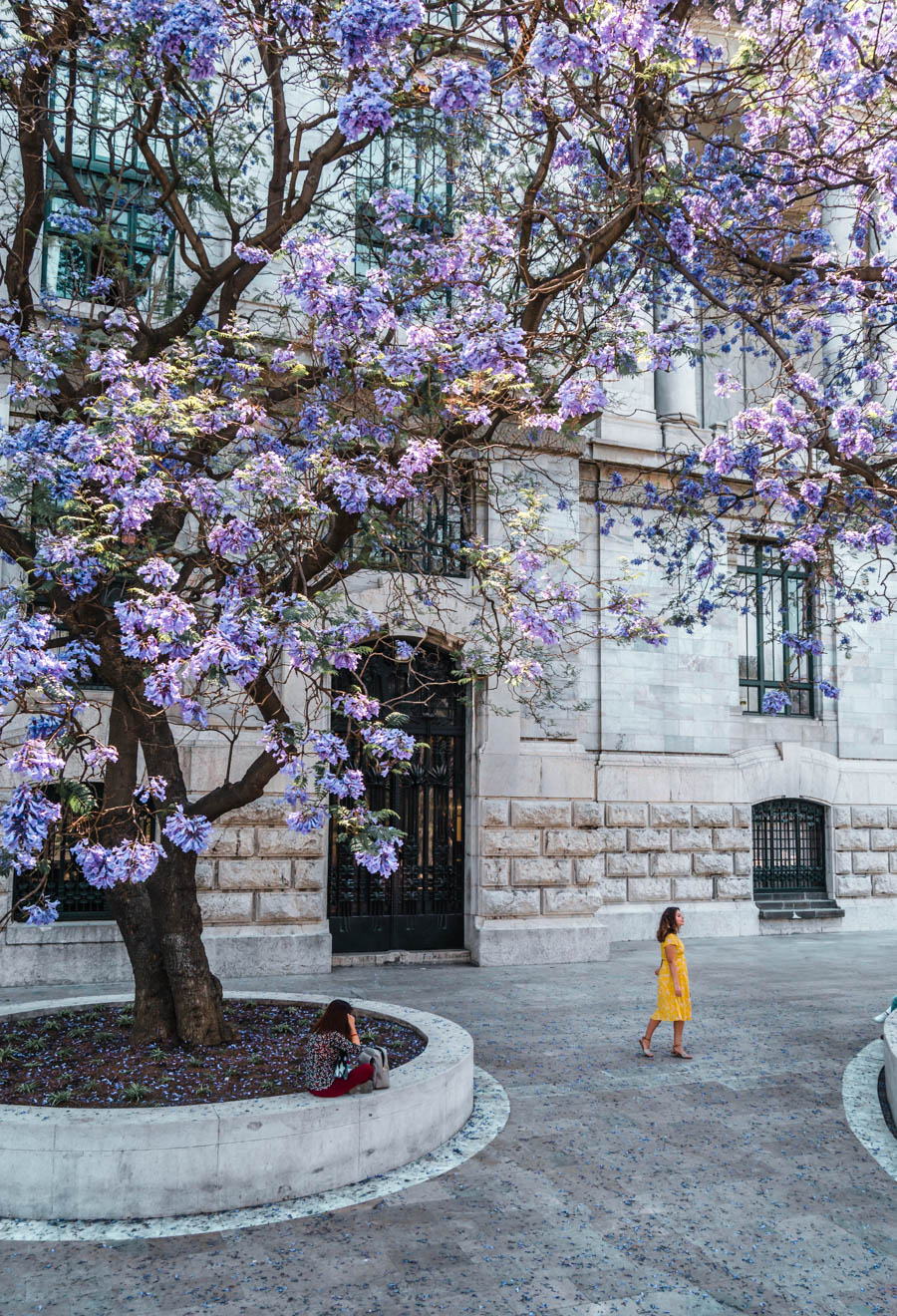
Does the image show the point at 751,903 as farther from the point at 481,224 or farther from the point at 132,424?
the point at 132,424

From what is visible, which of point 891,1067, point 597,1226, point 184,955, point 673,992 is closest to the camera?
point 597,1226

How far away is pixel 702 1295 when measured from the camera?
4695mm

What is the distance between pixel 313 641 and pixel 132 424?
1716 millimetres

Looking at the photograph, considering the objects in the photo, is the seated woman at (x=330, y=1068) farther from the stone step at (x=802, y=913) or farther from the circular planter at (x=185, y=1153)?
the stone step at (x=802, y=913)

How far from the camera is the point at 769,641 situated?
18500mm

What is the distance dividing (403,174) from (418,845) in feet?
30.5

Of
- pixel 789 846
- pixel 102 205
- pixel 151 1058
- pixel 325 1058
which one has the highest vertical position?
pixel 102 205

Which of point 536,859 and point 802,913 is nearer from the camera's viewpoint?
point 536,859

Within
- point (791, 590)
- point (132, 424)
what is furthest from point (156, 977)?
point (791, 590)

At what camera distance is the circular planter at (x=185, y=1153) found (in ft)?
17.8

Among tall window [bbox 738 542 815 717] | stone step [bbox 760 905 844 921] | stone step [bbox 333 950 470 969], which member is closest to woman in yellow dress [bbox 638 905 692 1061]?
stone step [bbox 333 950 470 969]

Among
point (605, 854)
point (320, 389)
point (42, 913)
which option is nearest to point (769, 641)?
point (605, 854)

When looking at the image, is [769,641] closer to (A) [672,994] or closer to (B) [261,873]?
(B) [261,873]

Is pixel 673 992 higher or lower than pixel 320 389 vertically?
lower
